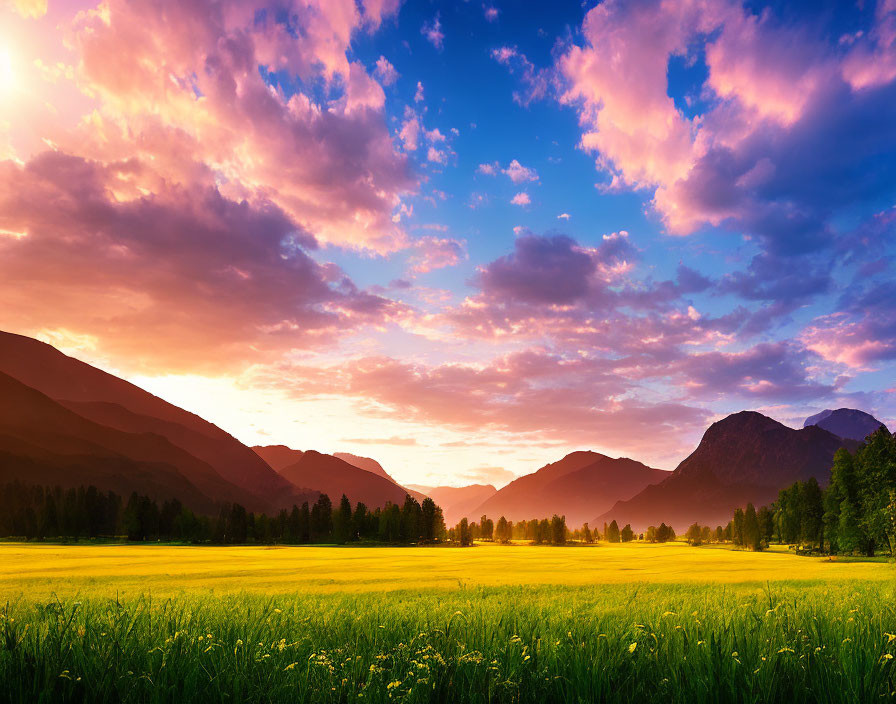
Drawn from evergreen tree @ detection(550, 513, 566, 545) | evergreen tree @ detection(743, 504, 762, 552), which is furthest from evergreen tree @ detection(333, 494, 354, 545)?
evergreen tree @ detection(743, 504, 762, 552)

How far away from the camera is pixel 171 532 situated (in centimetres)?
14875

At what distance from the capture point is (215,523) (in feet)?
464

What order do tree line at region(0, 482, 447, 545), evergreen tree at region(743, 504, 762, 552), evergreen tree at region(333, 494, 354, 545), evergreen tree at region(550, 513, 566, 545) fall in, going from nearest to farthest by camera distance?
1. evergreen tree at region(743, 504, 762, 552)
2. tree line at region(0, 482, 447, 545)
3. evergreen tree at region(333, 494, 354, 545)
4. evergreen tree at region(550, 513, 566, 545)

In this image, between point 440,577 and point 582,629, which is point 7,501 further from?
point 582,629

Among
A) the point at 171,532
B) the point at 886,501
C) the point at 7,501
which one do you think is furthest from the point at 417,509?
the point at 7,501

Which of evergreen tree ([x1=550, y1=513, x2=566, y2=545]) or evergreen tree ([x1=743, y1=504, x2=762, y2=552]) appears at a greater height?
evergreen tree ([x1=743, y1=504, x2=762, y2=552])

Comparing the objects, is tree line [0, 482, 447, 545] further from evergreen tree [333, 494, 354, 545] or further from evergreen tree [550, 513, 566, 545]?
evergreen tree [550, 513, 566, 545]

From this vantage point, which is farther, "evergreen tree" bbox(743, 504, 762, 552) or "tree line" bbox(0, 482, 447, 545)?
"tree line" bbox(0, 482, 447, 545)

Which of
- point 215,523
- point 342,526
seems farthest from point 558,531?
point 215,523

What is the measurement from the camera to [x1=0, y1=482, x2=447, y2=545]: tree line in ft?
458

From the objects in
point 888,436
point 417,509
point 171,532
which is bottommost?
point 171,532

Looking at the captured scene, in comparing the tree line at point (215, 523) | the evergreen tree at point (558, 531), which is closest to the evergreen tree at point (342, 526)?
the tree line at point (215, 523)

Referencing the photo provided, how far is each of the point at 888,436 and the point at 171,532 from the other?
167271 mm

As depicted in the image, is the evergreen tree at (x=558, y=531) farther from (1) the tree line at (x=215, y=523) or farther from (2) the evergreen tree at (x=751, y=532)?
(2) the evergreen tree at (x=751, y=532)
